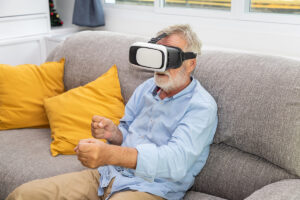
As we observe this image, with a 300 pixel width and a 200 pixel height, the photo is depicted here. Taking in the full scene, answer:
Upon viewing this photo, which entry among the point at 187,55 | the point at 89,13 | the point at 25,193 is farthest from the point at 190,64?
the point at 89,13

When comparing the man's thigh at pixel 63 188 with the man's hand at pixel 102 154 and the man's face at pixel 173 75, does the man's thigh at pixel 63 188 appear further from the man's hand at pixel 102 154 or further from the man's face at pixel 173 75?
the man's face at pixel 173 75

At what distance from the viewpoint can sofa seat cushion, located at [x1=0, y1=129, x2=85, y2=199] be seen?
1.77m

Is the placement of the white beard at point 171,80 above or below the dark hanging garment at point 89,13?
below

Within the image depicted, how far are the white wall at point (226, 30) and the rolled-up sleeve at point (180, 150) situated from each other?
1.10 m

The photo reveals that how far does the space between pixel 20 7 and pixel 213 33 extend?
181 cm

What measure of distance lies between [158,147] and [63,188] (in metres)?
0.46

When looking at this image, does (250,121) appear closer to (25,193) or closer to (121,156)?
(121,156)

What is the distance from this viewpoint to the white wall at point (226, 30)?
235cm

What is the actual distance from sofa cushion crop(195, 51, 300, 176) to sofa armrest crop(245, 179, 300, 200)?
83mm

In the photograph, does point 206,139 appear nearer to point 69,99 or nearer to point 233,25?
point 69,99

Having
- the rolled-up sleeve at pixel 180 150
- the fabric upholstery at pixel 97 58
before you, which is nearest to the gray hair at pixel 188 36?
the rolled-up sleeve at pixel 180 150

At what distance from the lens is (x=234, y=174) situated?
5.13ft

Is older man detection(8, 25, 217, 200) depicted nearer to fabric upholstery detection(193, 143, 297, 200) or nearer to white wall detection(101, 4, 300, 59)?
fabric upholstery detection(193, 143, 297, 200)

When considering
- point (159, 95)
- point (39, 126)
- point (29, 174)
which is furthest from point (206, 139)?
point (39, 126)
